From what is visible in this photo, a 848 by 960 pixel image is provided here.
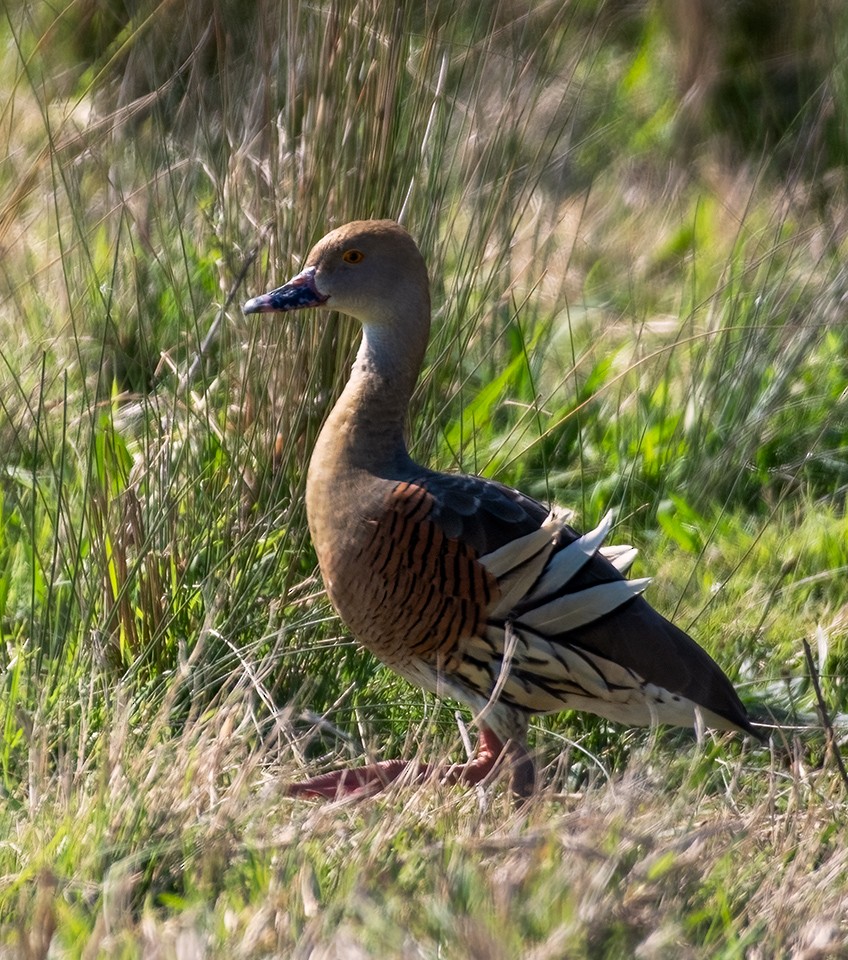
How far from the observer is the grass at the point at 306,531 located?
7.93 feet

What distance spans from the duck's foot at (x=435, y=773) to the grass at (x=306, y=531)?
0.23 ft

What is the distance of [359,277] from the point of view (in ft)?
11.4

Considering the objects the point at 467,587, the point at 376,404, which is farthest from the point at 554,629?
the point at 376,404

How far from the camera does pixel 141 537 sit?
3549mm

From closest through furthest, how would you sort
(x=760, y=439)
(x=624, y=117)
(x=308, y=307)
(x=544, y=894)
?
(x=544, y=894) → (x=308, y=307) → (x=760, y=439) → (x=624, y=117)

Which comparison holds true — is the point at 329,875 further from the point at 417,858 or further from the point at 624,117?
the point at 624,117

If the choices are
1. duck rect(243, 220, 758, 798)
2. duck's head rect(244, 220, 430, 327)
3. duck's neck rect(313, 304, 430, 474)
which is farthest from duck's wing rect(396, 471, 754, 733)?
duck's head rect(244, 220, 430, 327)

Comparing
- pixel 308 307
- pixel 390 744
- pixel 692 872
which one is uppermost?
pixel 308 307

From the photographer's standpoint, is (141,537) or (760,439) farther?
(760,439)

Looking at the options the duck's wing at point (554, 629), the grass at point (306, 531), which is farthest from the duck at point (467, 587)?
the grass at point (306, 531)

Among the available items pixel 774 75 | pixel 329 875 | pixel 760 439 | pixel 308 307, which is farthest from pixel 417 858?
pixel 774 75

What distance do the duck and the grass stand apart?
5.7 inches

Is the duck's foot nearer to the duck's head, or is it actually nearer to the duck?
the duck

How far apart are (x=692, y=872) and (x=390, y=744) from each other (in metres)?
1.24
